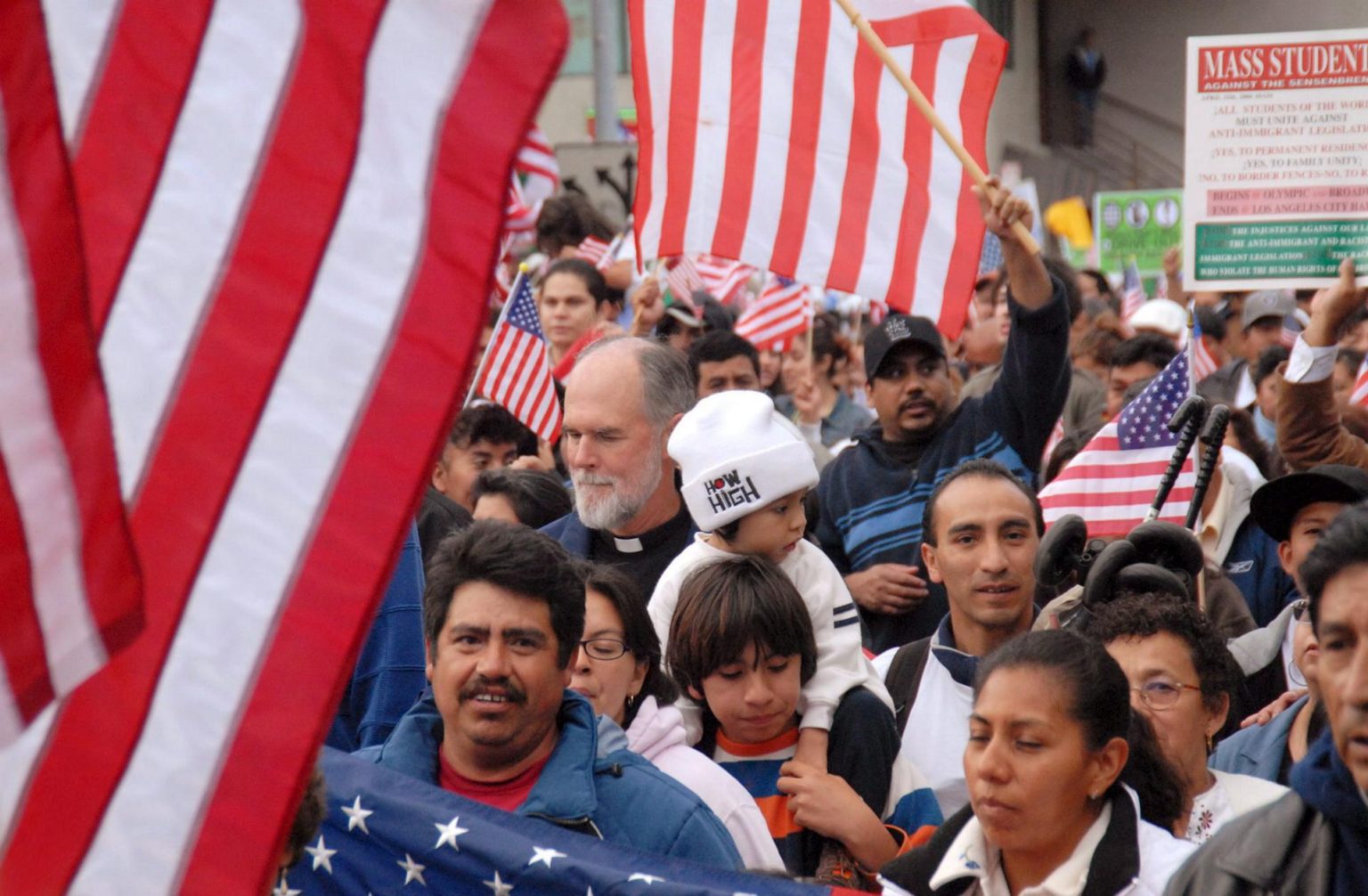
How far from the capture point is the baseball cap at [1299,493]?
216 inches

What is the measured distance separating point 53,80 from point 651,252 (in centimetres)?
428

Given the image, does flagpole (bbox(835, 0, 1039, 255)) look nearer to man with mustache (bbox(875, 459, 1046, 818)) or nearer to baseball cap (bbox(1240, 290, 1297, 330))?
man with mustache (bbox(875, 459, 1046, 818))

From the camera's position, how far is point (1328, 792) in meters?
2.89

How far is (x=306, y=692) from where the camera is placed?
2570 millimetres

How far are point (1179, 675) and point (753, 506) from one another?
112 centimetres

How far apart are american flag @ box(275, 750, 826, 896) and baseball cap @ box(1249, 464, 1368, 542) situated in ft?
8.30

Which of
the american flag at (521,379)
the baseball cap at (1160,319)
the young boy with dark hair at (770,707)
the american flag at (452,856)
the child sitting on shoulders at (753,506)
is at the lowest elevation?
the american flag at (452,856)

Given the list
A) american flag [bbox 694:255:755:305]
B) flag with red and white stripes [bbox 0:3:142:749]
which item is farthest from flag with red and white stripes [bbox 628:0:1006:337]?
american flag [bbox 694:255:755:305]

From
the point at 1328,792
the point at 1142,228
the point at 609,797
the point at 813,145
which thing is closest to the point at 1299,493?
the point at 813,145

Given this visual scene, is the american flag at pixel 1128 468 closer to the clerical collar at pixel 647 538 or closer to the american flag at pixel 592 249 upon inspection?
the clerical collar at pixel 647 538

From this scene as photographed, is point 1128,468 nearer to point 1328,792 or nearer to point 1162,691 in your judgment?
point 1162,691

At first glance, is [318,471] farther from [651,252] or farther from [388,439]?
[651,252]

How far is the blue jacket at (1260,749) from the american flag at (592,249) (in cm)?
734

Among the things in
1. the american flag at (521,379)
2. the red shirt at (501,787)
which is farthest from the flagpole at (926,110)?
the american flag at (521,379)
